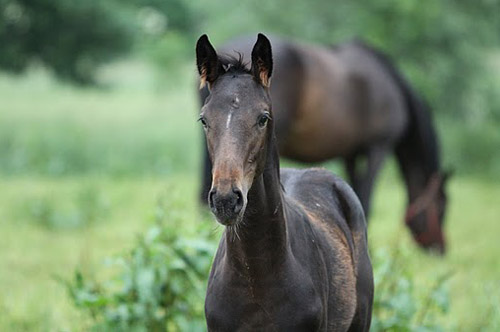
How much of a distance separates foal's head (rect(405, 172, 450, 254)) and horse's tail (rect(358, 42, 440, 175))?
53 centimetres

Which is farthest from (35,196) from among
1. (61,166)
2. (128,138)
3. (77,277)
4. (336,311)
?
(336,311)

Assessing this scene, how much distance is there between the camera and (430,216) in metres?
9.19

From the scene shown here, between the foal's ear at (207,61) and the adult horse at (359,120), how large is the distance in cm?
482

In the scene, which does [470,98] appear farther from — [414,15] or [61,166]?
[61,166]

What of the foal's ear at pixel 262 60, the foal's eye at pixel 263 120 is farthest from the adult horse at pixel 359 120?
the foal's eye at pixel 263 120

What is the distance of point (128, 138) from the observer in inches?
653

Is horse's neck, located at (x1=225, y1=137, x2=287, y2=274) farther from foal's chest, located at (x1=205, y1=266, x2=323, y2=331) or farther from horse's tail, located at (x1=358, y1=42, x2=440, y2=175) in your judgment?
horse's tail, located at (x1=358, y1=42, x2=440, y2=175)

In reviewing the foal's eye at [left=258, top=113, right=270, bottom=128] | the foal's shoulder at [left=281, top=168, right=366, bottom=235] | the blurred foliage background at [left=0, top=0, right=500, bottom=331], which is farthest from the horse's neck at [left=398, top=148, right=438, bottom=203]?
the foal's eye at [left=258, top=113, right=270, bottom=128]

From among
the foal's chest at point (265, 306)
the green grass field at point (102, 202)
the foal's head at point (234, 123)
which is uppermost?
the foal's head at point (234, 123)

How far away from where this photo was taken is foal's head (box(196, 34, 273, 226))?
3.04 m

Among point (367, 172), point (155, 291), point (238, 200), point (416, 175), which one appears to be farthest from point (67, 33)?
point (238, 200)

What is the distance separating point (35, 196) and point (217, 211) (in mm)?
8527

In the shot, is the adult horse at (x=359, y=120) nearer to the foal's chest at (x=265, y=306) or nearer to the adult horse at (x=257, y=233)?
the adult horse at (x=257, y=233)

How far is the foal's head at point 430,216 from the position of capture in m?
9.10
